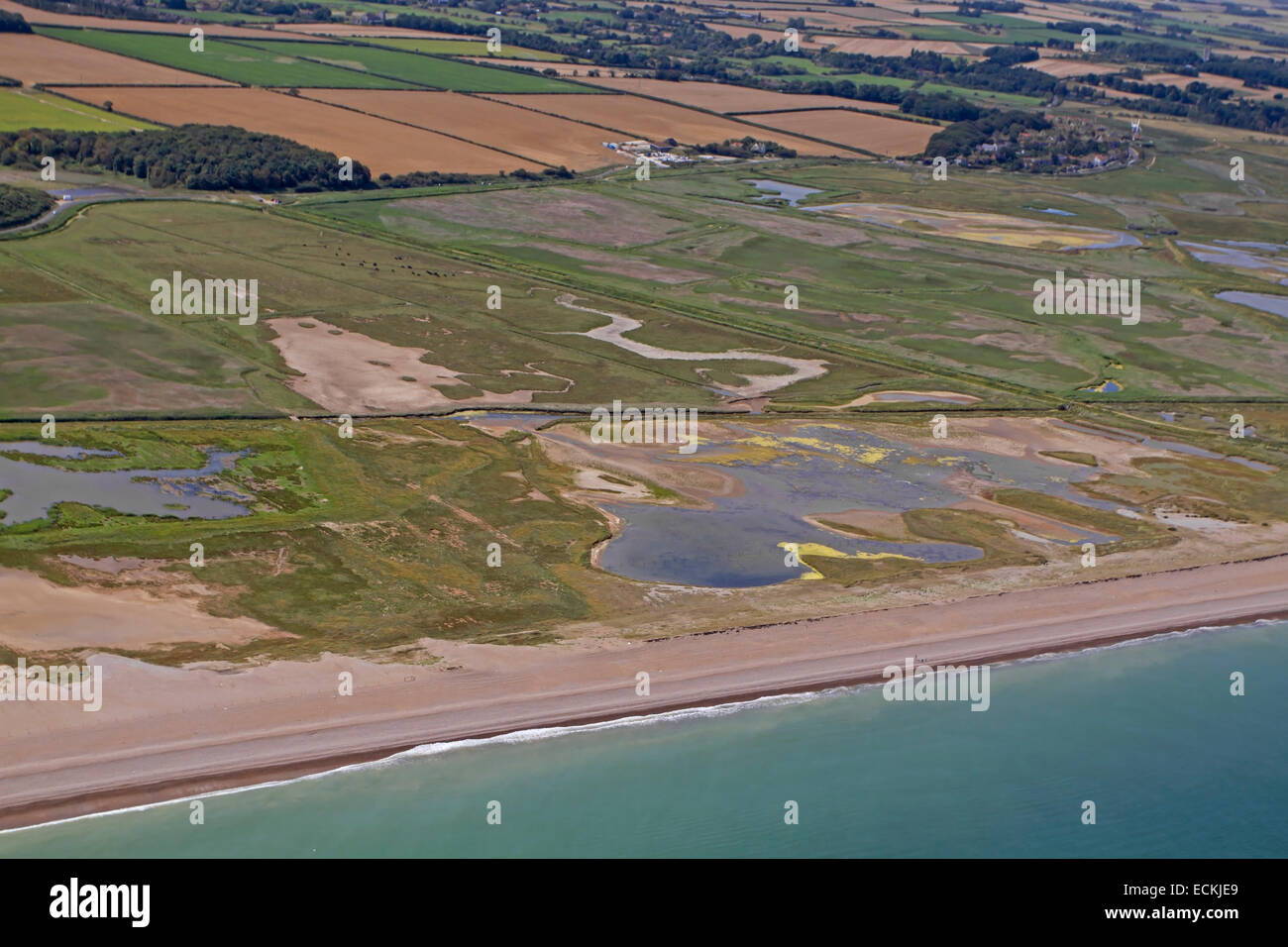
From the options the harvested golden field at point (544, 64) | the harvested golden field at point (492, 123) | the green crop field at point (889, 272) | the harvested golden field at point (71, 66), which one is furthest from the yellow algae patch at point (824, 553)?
the harvested golden field at point (544, 64)

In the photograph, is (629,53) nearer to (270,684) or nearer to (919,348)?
(919,348)

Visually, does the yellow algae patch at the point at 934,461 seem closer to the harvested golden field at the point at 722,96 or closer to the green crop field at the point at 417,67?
the green crop field at the point at 417,67

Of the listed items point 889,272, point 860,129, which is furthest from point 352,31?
point 889,272

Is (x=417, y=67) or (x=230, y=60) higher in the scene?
(x=417, y=67)

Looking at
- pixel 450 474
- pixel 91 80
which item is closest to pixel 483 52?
pixel 91 80

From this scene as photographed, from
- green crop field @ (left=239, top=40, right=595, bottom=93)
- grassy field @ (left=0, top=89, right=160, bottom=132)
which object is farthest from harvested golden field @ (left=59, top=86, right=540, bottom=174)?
green crop field @ (left=239, top=40, right=595, bottom=93)

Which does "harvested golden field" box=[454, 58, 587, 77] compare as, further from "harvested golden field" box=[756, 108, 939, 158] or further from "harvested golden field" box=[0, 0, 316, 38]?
"harvested golden field" box=[0, 0, 316, 38]

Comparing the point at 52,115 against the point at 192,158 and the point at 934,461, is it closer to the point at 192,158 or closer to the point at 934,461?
the point at 192,158
